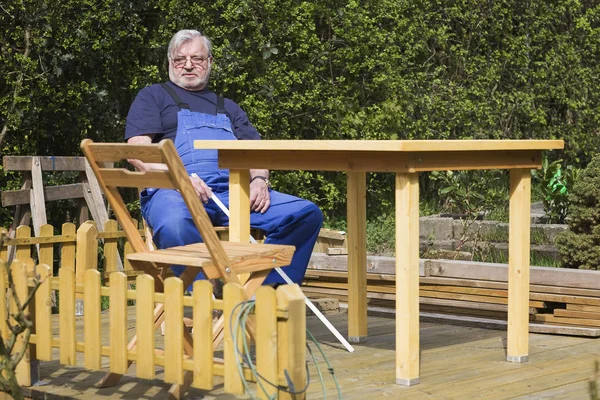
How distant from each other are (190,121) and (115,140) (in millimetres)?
2560

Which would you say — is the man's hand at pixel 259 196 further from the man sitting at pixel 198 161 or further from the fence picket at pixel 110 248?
the fence picket at pixel 110 248

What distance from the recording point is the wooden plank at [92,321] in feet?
11.6

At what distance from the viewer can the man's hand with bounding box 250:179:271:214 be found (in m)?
A: 4.72

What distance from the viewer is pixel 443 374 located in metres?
4.02

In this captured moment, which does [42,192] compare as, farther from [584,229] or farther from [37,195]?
[584,229]

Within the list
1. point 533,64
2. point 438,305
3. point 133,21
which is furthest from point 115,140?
point 533,64

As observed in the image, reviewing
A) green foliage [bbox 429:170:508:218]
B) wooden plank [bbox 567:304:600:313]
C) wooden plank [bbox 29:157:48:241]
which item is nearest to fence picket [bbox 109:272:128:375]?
wooden plank [bbox 567:304:600:313]

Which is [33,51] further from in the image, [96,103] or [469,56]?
[469,56]

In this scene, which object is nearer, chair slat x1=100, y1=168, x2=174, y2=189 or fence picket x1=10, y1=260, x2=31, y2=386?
chair slat x1=100, y1=168, x2=174, y2=189

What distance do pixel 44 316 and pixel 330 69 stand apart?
5.01 meters

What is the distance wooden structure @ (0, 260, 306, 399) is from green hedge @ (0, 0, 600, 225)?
3.23 m

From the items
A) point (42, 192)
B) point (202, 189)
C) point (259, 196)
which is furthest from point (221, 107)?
point (42, 192)

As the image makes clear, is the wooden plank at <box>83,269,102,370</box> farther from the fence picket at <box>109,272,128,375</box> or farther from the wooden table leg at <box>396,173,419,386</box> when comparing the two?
the wooden table leg at <box>396,173,419,386</box>

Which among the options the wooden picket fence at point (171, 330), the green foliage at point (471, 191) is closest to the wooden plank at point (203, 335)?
the wooden picket fence at point (171, 330)
